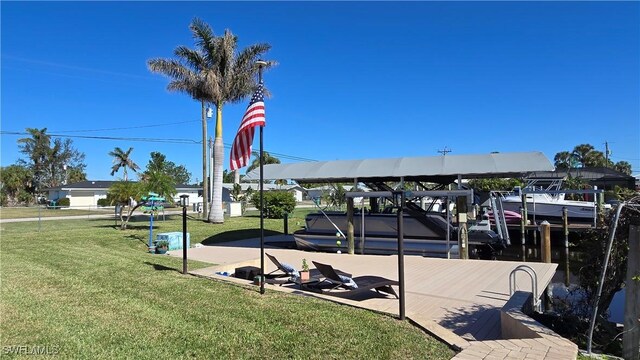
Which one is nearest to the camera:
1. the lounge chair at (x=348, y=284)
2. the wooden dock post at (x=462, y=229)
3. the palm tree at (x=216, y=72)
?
the lounge chair at (x=348, y=284)

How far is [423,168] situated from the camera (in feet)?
43.0

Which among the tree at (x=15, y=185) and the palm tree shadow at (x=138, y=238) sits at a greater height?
the tree at (x=15, y=185)

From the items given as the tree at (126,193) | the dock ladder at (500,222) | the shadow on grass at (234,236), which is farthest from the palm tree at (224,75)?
the dock ladder at (500,222)

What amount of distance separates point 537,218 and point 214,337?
25.3 m

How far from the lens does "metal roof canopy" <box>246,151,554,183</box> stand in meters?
12.0

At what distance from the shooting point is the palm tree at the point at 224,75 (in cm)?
2330

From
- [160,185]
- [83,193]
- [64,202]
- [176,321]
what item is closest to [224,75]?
[160,185]

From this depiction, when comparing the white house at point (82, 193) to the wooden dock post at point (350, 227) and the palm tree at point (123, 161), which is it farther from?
the wooden dock post at point (350, 227)

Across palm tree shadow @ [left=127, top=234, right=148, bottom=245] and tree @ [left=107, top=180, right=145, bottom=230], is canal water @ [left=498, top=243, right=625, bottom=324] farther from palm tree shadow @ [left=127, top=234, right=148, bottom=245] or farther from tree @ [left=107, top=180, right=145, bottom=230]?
tree @ [left=107, top=180, right=145, bottom=230]

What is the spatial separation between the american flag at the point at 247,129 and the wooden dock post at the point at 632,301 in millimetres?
5348

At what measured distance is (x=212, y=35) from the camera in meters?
23.3

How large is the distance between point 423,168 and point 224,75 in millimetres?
14561

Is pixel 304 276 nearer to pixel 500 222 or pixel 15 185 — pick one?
pixel 500 222

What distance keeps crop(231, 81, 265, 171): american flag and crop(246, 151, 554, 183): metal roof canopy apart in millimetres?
6740
